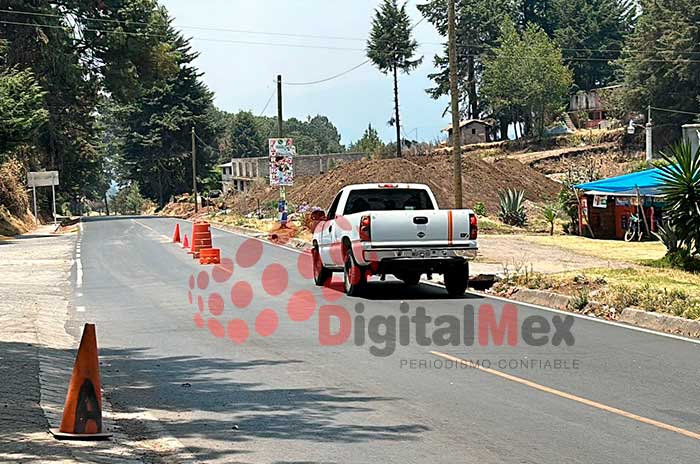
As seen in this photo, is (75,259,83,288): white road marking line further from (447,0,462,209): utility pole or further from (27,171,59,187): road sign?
(27,171,59,187): road sign

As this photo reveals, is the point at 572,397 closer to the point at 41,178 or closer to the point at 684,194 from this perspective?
the point at 684,194

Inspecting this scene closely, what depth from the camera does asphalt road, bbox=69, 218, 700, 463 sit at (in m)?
7.78

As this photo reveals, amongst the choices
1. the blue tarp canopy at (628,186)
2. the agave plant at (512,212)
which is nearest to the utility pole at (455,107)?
the blue tarp canopy at (628,186)

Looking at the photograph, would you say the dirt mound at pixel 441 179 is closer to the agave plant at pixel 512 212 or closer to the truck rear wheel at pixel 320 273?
the agave plant at pixel 512 212

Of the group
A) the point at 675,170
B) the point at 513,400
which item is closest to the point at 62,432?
the point at 513,400

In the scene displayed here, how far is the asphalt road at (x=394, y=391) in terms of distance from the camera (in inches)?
306

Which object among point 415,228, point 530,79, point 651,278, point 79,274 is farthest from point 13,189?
point 530,79

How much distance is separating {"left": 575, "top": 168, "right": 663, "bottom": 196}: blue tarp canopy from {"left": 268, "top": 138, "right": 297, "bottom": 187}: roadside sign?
14778 millimetres

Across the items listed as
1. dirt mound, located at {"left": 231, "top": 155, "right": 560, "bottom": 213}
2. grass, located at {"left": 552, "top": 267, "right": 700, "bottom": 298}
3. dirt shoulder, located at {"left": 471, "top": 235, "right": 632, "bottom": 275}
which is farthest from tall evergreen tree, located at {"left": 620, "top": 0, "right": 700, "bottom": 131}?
grass, located at {"left": 552, "top": 267, "right": 700, "bottom": 298}

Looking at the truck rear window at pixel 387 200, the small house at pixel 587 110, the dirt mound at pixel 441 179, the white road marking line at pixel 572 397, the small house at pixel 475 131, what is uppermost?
the small house at pixel 587 110

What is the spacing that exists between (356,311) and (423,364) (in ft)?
16.8

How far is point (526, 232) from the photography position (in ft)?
143

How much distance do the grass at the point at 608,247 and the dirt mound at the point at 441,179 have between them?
16366mm

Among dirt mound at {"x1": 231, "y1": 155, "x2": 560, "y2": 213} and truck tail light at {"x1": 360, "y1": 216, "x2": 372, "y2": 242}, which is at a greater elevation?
dirt mound at {"x1": 231, "y1": 155, "x2": 560, "y2": 213}
